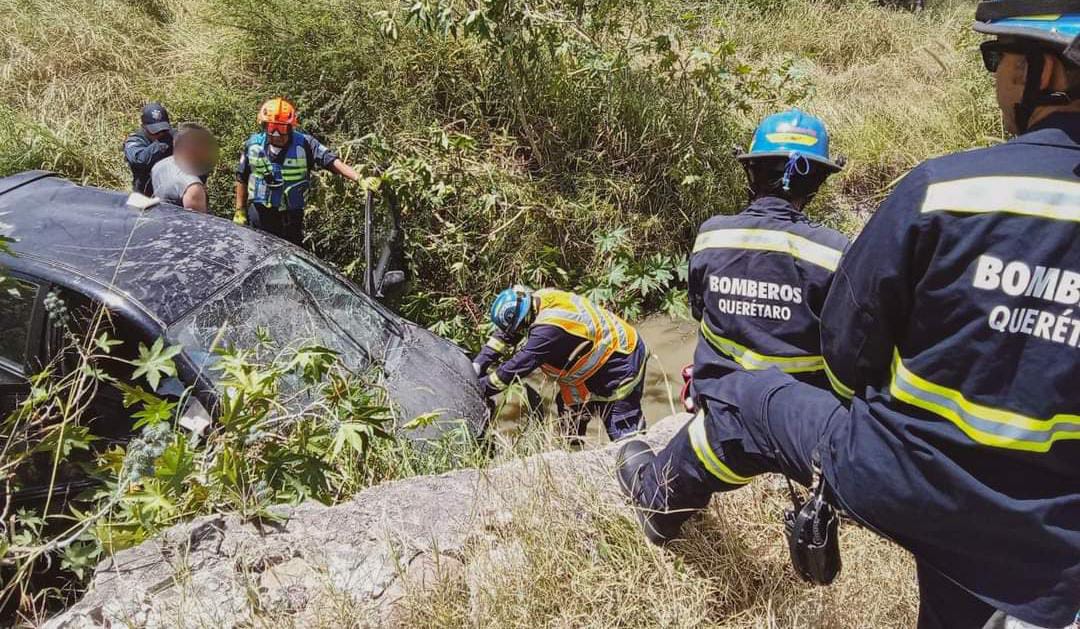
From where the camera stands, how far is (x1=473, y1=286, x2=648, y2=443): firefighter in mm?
3967

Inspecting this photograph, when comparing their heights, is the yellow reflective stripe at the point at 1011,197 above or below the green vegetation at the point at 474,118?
above

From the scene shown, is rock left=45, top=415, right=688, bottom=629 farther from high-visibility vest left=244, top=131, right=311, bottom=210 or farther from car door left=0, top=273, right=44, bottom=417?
high-visibility vest left=244, top=131, right=311, bottom=210

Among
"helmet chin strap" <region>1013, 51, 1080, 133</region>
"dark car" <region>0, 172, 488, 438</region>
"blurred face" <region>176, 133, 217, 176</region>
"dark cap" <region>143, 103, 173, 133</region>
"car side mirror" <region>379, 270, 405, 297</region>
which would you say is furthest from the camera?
"dark cap" <region>143, 103, 173, 133</region>

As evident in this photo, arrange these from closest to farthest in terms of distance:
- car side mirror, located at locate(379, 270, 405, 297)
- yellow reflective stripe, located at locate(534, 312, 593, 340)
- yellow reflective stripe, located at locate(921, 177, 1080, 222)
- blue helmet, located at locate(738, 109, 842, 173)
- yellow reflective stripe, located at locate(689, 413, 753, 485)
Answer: yellow reflective stripe, located at locate(921, 177, 1080, 222) < yellow reflective stripe, located at locate(689, 413, 753, 485) < blue helmet, located at locate(738, 109, 842, 173) < yellow reflective stripe, located at locate(534, 312, 593, 340) < car side mirror, located at locate(379, 270, 405, 297)

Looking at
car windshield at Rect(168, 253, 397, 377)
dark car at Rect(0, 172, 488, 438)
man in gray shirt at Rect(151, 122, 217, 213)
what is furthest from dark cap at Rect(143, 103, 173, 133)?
car windshield at Rect(168, 253, 397, 377)

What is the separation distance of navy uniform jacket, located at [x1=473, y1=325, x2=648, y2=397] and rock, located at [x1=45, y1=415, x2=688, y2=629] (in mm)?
1556

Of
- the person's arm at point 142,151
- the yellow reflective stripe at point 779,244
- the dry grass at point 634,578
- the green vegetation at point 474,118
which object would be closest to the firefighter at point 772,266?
the yellow reflective stripe at point 779,244

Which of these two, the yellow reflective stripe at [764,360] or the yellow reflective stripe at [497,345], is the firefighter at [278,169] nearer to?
the yellow reflective stripe at [497,345]

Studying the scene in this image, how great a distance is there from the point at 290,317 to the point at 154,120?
285cm

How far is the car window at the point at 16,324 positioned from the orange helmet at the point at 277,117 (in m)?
2.39

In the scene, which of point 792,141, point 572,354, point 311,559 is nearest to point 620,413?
point 572,354

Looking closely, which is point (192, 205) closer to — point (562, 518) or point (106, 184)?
point (106, 184)

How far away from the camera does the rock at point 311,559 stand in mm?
1795

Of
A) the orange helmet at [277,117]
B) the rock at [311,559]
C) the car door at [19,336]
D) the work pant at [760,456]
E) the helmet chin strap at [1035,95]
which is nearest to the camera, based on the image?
the helmet chin strap at [1035,95]
